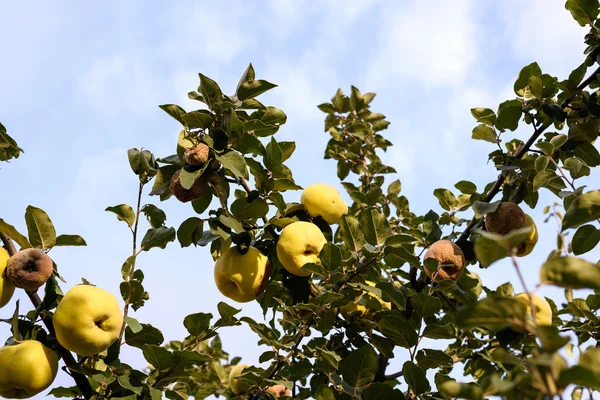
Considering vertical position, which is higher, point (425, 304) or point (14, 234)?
point (14, 234)

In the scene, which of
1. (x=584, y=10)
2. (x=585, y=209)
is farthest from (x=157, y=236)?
(x=584, y=10)

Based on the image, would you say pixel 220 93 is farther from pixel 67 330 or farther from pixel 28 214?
pixel 67 330

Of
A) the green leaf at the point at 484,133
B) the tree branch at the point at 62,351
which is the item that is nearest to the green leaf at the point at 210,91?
the tree branch at the point at 62,351

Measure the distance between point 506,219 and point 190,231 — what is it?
4.75 ft

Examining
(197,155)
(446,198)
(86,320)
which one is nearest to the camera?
(86,320)

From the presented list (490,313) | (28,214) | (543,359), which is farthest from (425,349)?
(28,214)

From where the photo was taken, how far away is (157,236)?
101 inches

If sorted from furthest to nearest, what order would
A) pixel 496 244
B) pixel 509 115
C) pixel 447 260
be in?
pixel 509 115 < pixel 447 260 < pixel 496 244

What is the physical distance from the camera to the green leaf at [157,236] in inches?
101

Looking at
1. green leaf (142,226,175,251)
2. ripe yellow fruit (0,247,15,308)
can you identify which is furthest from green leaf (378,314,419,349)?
ripe yellow fruit (0,247,15,308)

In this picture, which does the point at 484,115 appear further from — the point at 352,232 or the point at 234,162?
the point at 234,162

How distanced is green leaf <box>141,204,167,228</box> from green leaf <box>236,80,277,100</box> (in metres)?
0.72

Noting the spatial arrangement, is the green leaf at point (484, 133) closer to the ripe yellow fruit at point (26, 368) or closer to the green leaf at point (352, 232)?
the green leaf at point (352, 232)

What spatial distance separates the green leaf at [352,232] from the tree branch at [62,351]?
124 cm
